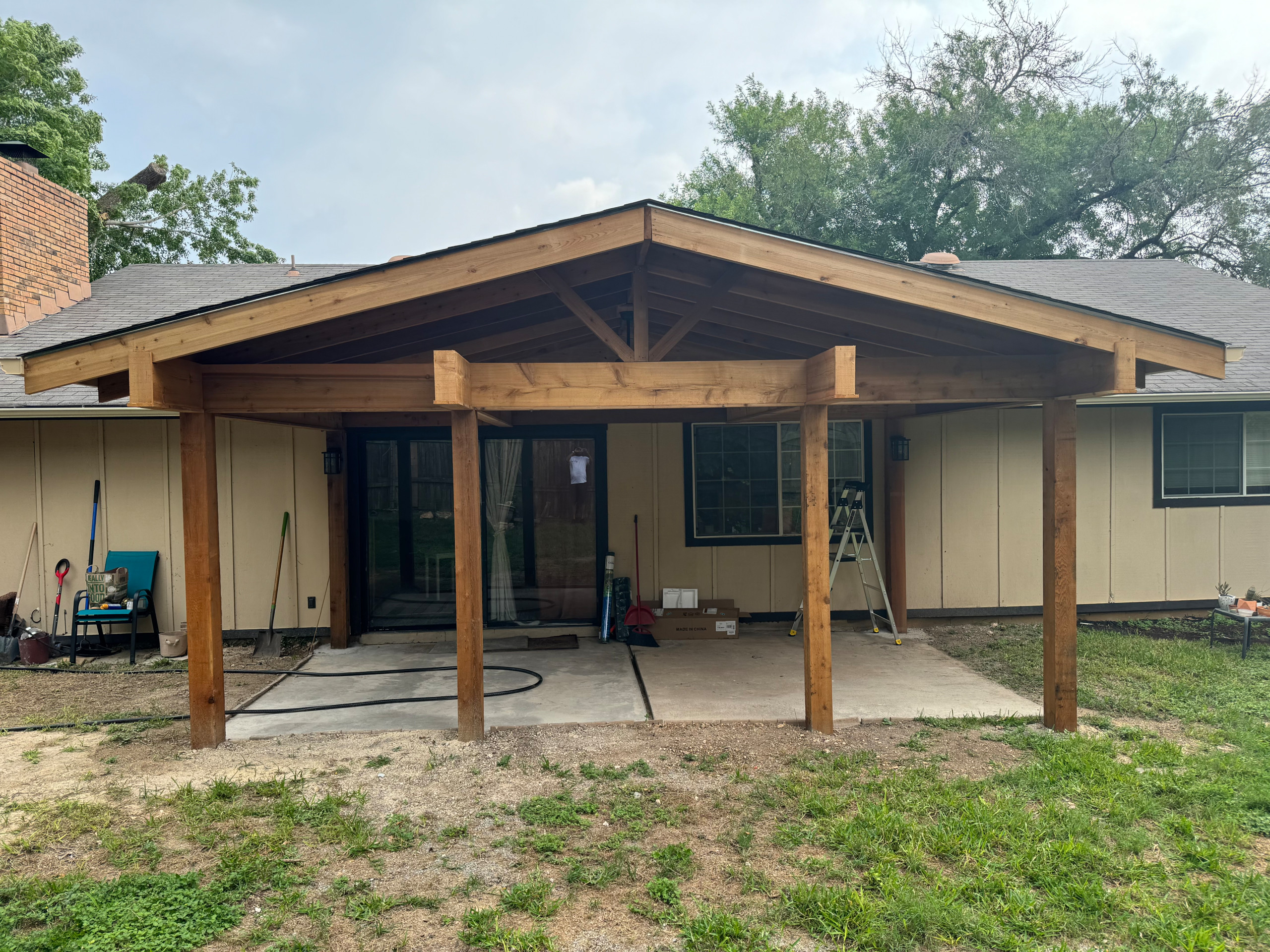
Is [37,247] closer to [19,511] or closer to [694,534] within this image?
[19,511]

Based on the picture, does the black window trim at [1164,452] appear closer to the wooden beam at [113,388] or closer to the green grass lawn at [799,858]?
the green grass lawn at [799,858]

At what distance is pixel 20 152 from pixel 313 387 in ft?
23.7

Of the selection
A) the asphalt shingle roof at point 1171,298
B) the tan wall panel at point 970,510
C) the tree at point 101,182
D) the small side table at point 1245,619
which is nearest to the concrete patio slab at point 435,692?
the tan wall panel at point 970,510

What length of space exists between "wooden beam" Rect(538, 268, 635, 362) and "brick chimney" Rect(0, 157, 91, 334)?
6.76 metres

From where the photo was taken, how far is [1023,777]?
12.2 feet

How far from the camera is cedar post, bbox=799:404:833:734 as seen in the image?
14.2 ft

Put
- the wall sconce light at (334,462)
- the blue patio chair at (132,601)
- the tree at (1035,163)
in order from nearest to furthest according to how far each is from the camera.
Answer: the blue patio chair at (132,601) → the wall sconce light at (334,462) → the tree at (1035,163)

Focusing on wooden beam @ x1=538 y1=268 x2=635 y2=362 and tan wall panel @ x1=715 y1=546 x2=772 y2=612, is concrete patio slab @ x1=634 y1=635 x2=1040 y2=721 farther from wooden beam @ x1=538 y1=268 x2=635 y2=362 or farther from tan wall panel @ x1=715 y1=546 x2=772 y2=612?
wooden beam @ x1=538 y1=268 x2=635 y2=362

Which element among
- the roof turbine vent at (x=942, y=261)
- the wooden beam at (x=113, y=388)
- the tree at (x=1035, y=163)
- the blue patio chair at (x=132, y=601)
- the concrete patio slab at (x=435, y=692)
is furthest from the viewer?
the tree at (x=1035, y=163)

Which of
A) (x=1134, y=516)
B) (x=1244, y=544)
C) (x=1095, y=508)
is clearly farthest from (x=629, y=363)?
(x=1244, y=544)

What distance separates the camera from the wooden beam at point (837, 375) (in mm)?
3850

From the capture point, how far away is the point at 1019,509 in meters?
7.38

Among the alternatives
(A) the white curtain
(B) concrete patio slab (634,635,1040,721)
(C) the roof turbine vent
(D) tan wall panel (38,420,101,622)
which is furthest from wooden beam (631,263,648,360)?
(C) the roof turbine vent

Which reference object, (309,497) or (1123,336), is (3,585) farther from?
(1123,336)
